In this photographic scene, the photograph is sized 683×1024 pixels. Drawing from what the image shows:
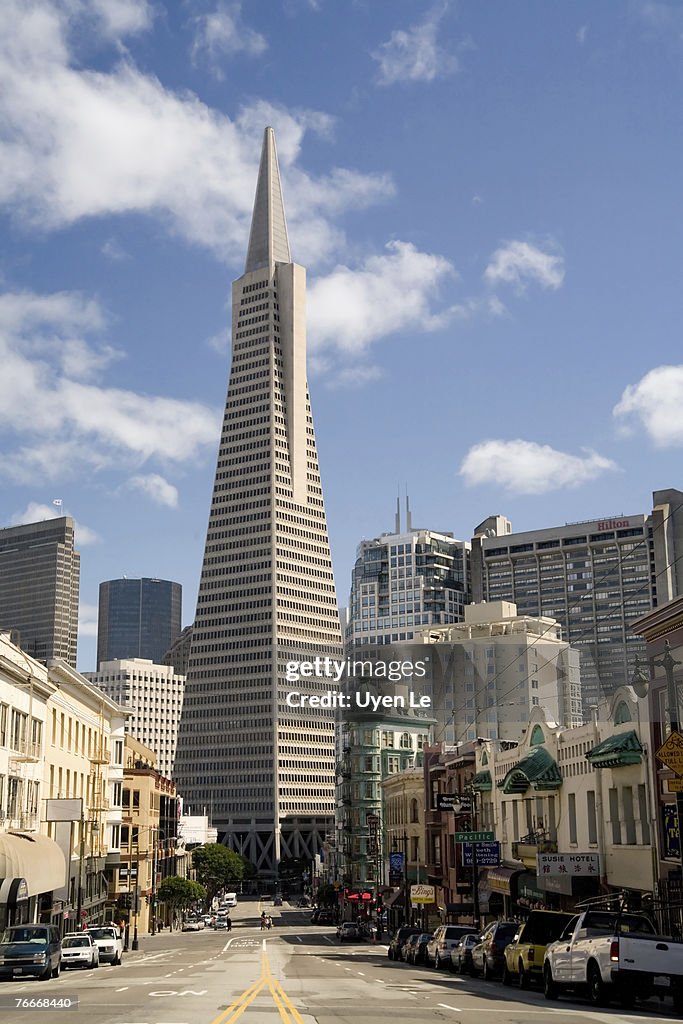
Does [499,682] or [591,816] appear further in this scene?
[499,682]

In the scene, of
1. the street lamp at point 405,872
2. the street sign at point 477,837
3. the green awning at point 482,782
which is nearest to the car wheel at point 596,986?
the street sign at point 477,837

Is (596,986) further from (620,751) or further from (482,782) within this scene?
(482,782)

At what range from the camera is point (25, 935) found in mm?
38969

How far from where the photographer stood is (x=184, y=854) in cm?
16725

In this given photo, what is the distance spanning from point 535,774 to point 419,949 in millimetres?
8846

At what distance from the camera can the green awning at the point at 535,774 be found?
52.0 m

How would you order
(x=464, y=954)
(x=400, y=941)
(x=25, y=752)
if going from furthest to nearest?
(x=25, y=752) < (x=400, y=941) < (x=464, y=954)

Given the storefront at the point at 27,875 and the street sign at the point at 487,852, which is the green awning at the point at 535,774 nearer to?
the street sign at the point at 487,852

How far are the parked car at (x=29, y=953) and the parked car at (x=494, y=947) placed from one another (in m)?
13.3

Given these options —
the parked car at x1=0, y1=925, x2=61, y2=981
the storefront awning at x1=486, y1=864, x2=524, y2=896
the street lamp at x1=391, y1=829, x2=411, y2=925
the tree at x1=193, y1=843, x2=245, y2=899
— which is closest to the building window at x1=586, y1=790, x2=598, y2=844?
the storefront awning at x1=486, y1=864, x2=524, y2=896

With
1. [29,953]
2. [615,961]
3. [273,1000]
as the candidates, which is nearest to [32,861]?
[29,953]

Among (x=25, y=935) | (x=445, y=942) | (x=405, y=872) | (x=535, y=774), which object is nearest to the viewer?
(x=25, y=935)

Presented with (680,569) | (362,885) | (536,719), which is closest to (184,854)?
(362,885)

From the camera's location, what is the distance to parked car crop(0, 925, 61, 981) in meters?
36.4
